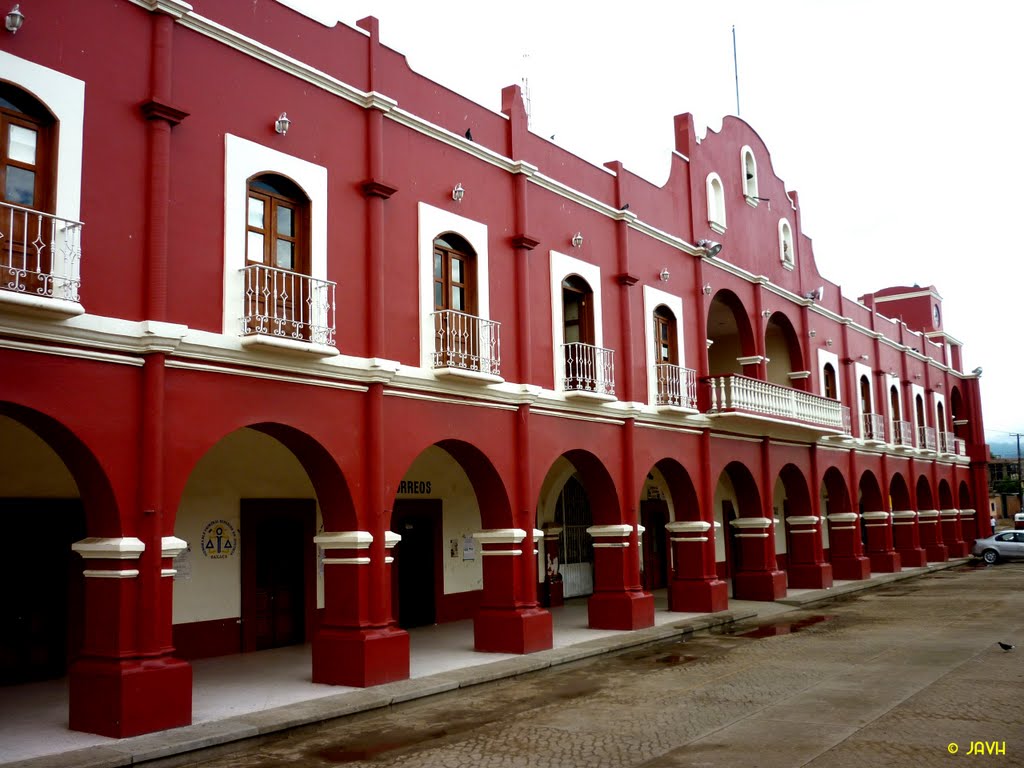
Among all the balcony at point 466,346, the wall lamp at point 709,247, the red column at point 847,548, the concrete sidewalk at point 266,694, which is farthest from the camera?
the red column at point 847,548

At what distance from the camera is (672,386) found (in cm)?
1848

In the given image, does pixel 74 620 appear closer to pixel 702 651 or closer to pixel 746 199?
pixel 702 651

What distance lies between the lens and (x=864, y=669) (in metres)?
12.5

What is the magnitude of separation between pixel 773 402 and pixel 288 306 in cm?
1259

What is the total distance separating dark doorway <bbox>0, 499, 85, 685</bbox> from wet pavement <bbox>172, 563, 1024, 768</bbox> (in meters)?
4.64

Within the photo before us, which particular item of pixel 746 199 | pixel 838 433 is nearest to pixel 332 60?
pixel 746 199

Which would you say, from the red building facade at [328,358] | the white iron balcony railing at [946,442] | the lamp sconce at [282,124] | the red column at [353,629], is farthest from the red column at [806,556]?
the lamp sconce at [282,124]

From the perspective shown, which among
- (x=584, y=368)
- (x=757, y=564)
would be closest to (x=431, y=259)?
(x=584, y=368)

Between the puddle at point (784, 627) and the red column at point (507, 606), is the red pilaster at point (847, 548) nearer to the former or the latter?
the puddle at point (784, 627)

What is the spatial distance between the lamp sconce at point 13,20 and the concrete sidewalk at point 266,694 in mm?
6515

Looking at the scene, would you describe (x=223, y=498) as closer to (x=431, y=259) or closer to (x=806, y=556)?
(x=431, y=259)

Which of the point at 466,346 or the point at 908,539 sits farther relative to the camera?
the point at 908,539

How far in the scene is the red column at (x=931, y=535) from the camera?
33013 millimetres

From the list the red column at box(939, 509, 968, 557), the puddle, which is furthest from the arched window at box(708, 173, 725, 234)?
the red column at box(939, 509, 968, 557)
